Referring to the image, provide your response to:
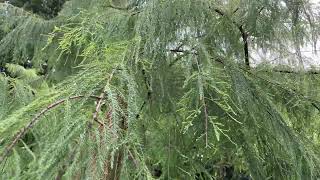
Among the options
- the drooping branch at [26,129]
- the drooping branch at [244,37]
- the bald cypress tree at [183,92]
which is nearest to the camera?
the drooping branch at [26,129]

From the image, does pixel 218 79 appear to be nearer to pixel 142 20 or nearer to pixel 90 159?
pixel 142 20

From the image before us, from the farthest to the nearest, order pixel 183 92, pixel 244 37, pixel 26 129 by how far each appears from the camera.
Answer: pixel 244 37
pixel 183 92
pixel 26 129

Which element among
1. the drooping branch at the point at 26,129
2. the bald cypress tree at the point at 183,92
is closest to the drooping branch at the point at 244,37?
the bald cypress tree at the point at 183,92

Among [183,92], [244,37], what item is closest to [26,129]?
[183,92]

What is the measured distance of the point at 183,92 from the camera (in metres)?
1.86

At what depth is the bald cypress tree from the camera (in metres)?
1.09

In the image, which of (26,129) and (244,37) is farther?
(244,37)

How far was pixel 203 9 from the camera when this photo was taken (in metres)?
1.71

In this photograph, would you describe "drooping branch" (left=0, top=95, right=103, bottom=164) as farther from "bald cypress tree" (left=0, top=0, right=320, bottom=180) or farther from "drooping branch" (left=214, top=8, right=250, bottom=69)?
"drooping branch" (left=214, top=8, right=250, bottom=69)

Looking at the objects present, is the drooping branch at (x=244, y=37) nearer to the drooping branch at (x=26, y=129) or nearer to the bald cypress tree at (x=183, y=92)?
the bald cypress tree at (x=183, y=92)

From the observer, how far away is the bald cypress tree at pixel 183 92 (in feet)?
3.58

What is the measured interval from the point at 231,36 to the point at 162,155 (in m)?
0.57

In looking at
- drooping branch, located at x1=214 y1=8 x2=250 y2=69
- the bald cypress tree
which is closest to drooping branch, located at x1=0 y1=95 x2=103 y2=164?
the bald cypress tree

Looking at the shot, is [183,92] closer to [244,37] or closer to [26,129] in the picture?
[244,37]
